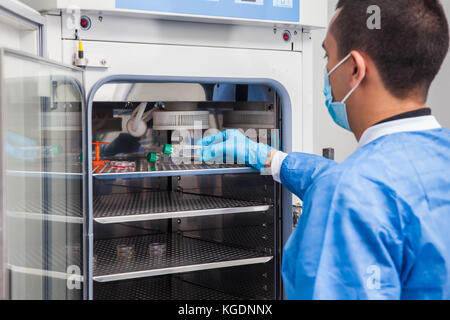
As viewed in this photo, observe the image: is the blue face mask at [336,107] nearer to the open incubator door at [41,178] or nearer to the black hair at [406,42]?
the black hair at [406,42]

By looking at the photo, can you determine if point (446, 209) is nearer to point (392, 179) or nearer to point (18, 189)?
point (392, 179)

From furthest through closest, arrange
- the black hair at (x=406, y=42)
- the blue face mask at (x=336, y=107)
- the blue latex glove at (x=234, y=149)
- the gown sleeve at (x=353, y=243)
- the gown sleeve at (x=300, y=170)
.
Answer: the blue latex glove at (x=234, y=149) < the gown sleeve at (x=300, y=170) < the blue face mask at (x=336, y=107) < the black hair at (x=406, y=42) < the gown sleeve at (x=353, y=243)

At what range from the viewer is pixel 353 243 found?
915mm

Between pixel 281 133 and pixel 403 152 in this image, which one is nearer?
pixel 403 152

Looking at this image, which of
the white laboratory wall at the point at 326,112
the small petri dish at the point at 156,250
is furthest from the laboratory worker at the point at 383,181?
the white laboratory wall at the point at 326,112

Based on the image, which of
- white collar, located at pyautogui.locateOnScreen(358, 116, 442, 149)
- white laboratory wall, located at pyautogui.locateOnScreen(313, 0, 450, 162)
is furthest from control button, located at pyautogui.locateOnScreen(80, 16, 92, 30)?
white laboratory wall, located at pyautogui.locateOnScreen(313, 0, 450, 162)

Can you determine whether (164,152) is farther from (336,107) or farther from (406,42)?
(406,42)

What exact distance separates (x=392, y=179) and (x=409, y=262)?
0.16m

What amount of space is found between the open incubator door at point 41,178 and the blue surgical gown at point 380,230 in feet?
2.07

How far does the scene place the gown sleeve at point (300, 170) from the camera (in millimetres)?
1767

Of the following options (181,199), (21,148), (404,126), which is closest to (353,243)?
(404,126)

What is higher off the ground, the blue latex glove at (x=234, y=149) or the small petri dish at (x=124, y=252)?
the blue latex glove at (x=234, y=149)
